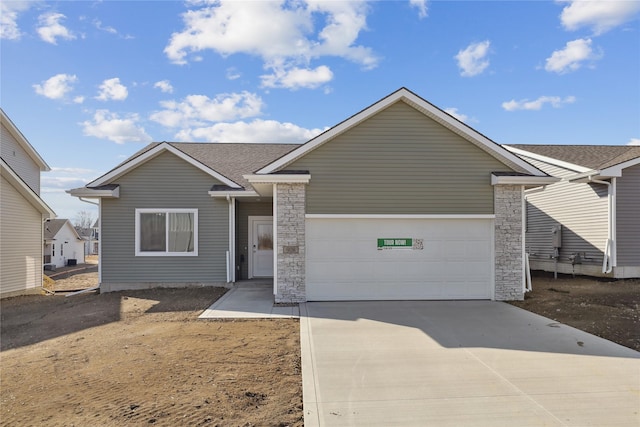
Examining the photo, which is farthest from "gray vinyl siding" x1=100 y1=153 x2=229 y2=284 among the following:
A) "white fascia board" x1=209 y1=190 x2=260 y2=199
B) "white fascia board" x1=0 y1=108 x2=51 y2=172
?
"white fascia board" x1=0 y1=108 x2=51 y2=172

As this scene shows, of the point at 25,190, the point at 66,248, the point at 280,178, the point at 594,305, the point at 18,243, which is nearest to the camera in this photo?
the point at 594,305

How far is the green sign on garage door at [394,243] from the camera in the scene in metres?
10.5

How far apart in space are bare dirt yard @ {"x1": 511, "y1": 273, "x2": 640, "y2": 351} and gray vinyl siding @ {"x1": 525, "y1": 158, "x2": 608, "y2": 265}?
1.51m

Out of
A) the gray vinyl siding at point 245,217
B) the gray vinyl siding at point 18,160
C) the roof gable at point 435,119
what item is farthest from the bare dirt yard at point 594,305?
the gray vinyl siding at point 18,160

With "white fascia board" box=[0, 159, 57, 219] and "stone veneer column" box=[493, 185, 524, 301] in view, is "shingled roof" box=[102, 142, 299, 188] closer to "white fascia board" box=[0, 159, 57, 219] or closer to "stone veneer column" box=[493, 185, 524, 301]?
"white fascia board" box=[0, 159, 57, 219]

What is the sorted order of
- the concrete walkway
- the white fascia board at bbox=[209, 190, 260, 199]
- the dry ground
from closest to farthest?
the dry ground, the concrete walkway, the white fascia board at bbox=[209, 190, 260, 199]

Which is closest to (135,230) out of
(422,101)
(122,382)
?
(122,382)

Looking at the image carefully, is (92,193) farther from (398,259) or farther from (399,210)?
(398,259)

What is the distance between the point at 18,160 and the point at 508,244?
21.4 m

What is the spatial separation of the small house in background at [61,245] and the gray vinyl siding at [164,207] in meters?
27.8

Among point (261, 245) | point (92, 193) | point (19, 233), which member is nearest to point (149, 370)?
point (92, 193)

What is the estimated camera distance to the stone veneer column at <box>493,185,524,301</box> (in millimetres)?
10555

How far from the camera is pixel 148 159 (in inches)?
504

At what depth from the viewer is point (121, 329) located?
27.0ft
